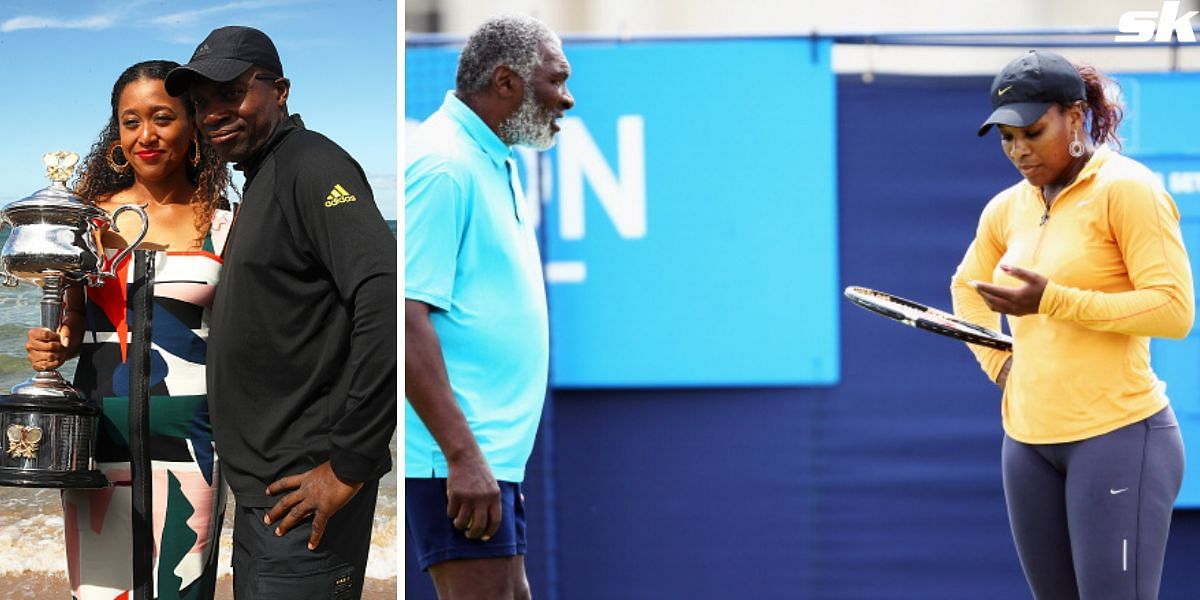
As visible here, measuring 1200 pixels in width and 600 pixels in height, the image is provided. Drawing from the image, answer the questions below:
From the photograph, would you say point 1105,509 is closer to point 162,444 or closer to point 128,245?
point 162,444

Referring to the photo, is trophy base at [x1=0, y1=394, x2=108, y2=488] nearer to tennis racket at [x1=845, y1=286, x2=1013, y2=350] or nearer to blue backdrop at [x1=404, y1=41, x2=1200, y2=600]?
blue backdrop at [x1=404, y1=41, x2=1200, y2=600]

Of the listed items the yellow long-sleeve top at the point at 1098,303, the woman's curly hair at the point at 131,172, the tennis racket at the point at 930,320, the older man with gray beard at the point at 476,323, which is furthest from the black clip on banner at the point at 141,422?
the yellow long-sleeve top at the point at 1098,303

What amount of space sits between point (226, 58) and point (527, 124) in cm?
62

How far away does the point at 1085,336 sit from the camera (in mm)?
2684

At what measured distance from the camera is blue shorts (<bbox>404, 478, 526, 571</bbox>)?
247cm

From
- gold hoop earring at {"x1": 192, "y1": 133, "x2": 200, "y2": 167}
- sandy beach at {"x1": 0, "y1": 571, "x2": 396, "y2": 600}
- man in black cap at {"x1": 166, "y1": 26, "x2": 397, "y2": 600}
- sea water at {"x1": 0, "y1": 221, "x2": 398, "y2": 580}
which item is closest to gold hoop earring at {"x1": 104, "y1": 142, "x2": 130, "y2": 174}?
gold hoop earring at {"x1": 192, "y1": 133, "x2": 200, "y2": 167}

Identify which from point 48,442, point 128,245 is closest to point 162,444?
point 48,442

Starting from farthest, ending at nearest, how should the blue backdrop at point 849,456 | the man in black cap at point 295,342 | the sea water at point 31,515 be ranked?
the blue backdrop at point 849,456
the sea water at point 31,515
the man in black cap at point 295,342

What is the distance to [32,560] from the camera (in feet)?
9.04

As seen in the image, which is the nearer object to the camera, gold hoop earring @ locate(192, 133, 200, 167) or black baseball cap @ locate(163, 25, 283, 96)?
black baseball cap @ locate(163, 25, 283, 96)

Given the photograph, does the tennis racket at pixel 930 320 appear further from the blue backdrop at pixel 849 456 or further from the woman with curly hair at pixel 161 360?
the woman with curly hair at pixel 161 360

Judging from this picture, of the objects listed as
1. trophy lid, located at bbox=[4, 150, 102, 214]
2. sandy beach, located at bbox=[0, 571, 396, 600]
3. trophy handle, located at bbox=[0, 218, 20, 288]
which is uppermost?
trophy lid, located at bbox=[4, 150, 102, 214]

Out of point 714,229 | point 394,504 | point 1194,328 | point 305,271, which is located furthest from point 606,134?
point 1194,328

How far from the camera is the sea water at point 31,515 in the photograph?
2.69 metres
